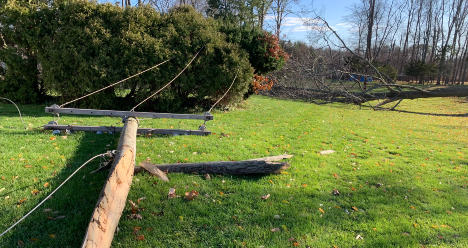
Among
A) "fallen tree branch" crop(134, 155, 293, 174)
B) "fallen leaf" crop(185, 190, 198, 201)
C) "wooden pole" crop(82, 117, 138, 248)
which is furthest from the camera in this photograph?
"fallen tree branch" crop(134, 155, 293, 174)

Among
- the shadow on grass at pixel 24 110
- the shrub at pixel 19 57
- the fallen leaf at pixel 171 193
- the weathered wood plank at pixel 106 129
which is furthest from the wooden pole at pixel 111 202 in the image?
the shrub at pixel 19 57

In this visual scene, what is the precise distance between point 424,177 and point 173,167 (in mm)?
4728

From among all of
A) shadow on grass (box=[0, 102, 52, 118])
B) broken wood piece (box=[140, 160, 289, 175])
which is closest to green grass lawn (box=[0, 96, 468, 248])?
broken wood piece (box=[140, 160, 289, 175])

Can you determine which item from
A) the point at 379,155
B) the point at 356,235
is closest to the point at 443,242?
the point at 356,235

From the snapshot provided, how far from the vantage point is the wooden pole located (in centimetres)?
246

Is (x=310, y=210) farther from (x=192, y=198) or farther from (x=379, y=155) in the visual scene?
(x=379, y=155)

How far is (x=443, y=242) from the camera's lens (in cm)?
342

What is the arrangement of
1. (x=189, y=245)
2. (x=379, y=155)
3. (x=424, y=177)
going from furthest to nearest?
(x=379, y=155)
(x=424, y=177)
(x=189, y=245)

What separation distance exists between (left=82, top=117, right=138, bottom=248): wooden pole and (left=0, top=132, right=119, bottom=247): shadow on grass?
1.54ft

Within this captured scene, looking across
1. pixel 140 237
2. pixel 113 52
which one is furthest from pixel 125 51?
pixel 140 237

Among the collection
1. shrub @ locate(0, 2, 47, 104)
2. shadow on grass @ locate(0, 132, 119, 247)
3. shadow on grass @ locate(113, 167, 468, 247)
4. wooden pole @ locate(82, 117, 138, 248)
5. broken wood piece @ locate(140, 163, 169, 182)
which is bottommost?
shadow on grass @ locate(113, 167, 468, 247)

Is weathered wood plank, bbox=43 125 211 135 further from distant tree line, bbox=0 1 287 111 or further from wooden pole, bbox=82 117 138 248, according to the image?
distant tree line, bbox=0 1 287 111

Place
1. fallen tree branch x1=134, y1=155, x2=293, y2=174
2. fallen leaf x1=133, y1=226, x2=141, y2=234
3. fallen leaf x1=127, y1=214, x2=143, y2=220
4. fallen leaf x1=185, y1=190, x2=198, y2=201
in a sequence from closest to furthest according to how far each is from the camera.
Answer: fallen leaf x1=133, y1=226, x2=141, y2=234 → fallen leaf x1=127, y1=214, x2=143, y2=220 → fallen leaf x1=185, y1=190, x2=198, y2=201 → fallen tree branch x1=134, y1=155, x2=293, y2=174

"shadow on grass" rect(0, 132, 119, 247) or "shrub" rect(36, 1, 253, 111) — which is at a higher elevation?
"shrub" rect(36, 1, 253, 111)
